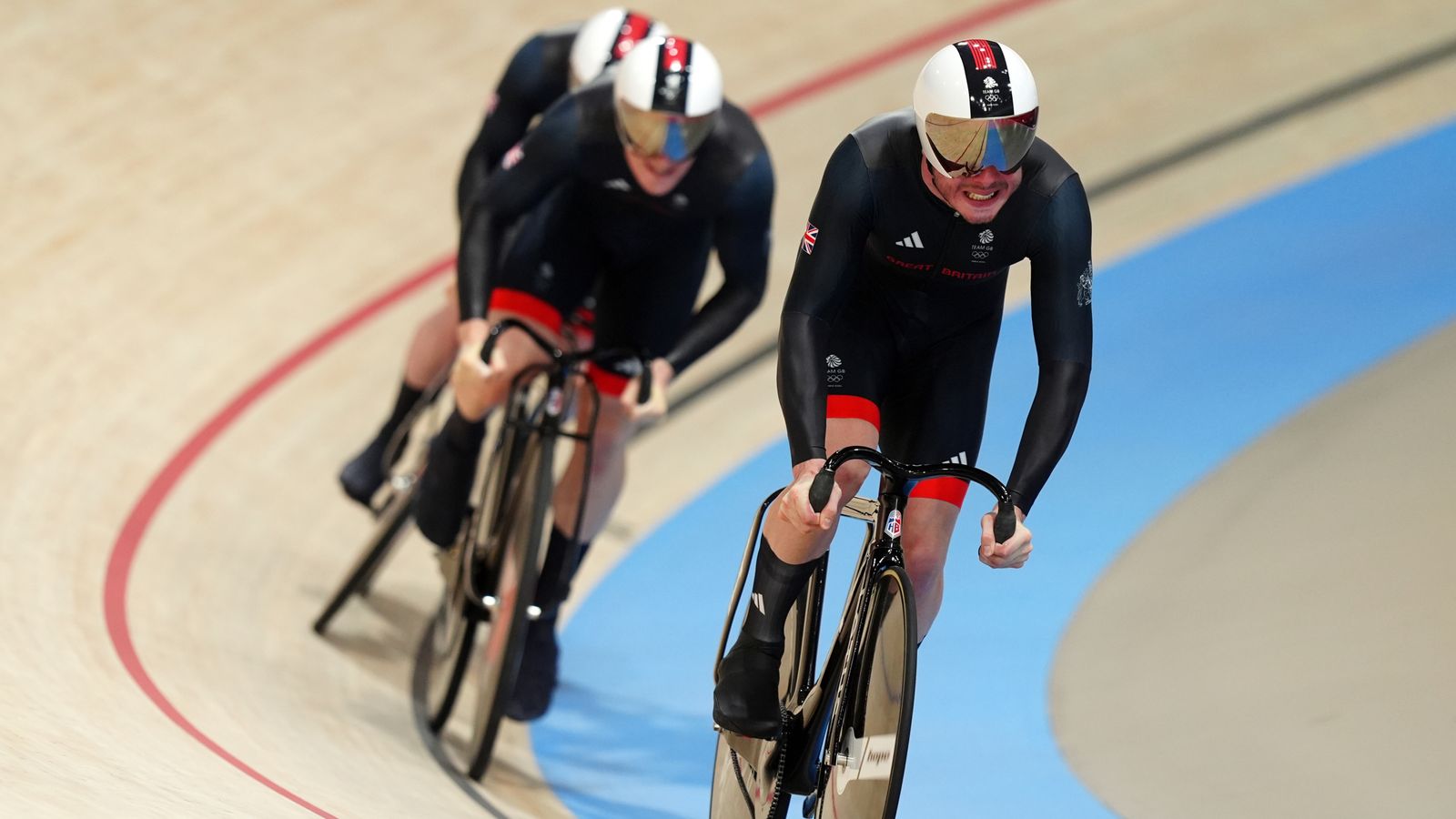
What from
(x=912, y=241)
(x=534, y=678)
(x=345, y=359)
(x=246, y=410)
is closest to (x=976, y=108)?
(x=912, y=241)

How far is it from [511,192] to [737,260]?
0.51 m

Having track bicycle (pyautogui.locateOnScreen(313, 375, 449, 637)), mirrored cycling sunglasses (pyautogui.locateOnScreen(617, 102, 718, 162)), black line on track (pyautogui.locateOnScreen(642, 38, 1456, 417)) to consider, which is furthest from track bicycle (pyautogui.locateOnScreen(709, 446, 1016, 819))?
black line on track (pyautogui.locateOnScreen(642, 38, 1456, 417))

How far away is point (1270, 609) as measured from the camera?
438cm

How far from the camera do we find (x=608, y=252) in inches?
158

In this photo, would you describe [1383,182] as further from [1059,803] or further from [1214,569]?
[1059,803]

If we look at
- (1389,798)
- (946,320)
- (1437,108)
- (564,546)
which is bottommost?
(1437,108)

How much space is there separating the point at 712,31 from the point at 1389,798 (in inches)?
198

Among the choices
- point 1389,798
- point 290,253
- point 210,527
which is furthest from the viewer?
point 290,253

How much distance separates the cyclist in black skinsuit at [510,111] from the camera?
4320mm

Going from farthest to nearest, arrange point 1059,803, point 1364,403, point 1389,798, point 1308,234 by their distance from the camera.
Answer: point 1308,234 < point 1364,403 < point 1059,803 < point 1389,798

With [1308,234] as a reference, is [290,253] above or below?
above

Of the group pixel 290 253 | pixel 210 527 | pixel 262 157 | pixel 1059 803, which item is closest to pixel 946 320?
pixel 1059 803

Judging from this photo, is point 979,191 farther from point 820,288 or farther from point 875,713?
point 875,713

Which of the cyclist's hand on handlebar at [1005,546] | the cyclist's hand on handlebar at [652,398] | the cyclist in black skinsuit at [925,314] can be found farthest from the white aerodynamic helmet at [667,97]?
the cyclist's hand on handlebar at [1005,546]
